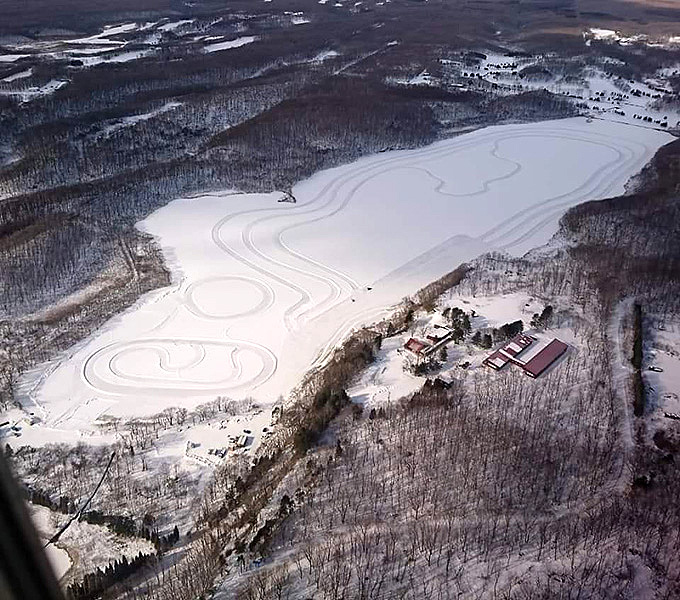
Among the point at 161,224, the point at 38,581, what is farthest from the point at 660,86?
the point at 38,581

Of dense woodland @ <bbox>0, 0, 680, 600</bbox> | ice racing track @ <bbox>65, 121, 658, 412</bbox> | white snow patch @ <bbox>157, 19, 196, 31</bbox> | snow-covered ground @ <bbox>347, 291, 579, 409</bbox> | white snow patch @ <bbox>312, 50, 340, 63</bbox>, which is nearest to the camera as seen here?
dense woodland @ <bbox>0, 0, 680, 600</bbox>

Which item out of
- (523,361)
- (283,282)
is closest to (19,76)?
(283,282)

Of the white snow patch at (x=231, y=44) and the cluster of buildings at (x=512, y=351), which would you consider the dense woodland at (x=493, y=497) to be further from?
the white snow patch at (x=231, y=44)

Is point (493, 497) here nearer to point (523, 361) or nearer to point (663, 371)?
point (523, 361)

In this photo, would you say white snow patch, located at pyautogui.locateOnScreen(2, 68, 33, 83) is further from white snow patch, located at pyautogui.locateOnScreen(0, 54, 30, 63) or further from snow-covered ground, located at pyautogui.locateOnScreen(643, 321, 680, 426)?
snow-covered ground, located at pyautogui.locateOnScreen(643, 321, 680, 426)

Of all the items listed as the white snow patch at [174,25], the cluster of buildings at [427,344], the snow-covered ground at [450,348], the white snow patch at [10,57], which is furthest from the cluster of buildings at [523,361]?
the white snow patch at [174,25]

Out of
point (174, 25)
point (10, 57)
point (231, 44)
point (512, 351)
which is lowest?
point (512, 351)

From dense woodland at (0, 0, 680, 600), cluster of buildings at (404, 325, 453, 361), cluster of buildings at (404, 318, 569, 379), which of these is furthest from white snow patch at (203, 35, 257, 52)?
cluster of buildings at (404, 318, 569, 379)
